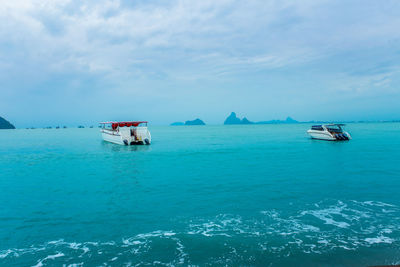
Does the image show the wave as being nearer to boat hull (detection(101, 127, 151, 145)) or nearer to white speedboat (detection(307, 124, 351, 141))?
boat hull (detection(101, 127, 151, 145))

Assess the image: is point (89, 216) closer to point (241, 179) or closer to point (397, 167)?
point (241, 179)

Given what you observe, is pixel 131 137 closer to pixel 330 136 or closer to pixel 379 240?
pixel 330 136

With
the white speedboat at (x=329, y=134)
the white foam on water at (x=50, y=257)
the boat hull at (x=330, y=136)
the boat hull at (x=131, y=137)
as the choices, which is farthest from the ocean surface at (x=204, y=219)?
the white speedboat at (x=329, y=134)

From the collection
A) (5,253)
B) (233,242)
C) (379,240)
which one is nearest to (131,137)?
(5,253)

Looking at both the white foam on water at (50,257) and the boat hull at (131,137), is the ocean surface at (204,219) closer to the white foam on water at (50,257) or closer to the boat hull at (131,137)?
the white foam on water at (50,257)

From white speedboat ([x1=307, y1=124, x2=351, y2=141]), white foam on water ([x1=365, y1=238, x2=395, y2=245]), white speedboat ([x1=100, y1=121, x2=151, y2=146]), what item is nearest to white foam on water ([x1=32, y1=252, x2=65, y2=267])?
white foam on water ([x1=365, y1=238, x2=395, y2=245])

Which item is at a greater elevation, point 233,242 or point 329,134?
point 329,134

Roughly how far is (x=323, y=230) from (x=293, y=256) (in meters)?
2.70

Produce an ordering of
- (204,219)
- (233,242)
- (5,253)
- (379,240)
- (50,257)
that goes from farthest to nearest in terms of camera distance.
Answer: (204,219) → (233,242) → (379,240) → (5,253) → (50,257)

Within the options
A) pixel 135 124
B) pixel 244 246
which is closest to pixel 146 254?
pixel 244 246

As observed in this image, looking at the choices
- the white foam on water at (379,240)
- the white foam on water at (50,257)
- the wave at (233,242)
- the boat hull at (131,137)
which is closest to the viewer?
the white foam on water at (50,257)

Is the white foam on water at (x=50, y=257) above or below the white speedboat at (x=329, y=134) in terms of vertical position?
below

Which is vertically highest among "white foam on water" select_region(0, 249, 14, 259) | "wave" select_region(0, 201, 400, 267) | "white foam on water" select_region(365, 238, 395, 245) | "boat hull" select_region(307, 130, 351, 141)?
"boat hull" select_region(307, 130, 351, 141)

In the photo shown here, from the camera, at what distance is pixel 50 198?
14.7 meters
